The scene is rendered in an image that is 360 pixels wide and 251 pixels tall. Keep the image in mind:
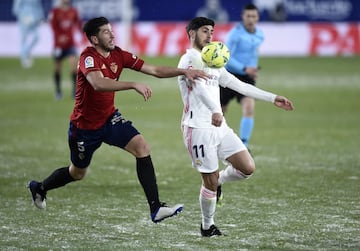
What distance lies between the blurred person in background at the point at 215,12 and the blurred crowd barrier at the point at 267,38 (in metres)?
1.44

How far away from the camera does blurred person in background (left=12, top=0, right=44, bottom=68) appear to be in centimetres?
3234

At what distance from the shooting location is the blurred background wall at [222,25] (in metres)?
33.9

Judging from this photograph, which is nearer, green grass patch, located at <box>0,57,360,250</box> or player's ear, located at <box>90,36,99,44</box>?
green grass patch, located at <box>0,57,360,250</box>

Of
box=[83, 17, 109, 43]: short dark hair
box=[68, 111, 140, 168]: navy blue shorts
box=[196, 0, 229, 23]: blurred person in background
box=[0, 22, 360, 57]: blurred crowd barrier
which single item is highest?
box=[83, 17, 109, 43]: short dark hair

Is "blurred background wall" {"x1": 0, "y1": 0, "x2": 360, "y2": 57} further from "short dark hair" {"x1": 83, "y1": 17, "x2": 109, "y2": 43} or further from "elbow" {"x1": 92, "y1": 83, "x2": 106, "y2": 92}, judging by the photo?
"elbow" {"x1": 92, "y1": 83, "x2": 106, "y2": 92}

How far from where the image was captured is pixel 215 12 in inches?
1421

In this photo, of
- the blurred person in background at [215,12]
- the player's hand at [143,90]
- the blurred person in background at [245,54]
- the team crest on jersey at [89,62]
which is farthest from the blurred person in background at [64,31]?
the player's hand at [143,90]

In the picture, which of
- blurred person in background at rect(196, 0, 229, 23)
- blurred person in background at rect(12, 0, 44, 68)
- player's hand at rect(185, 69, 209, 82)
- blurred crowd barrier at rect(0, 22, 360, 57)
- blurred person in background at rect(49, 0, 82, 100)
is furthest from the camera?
blurred person in background at rect(196, 0, 229, 23)

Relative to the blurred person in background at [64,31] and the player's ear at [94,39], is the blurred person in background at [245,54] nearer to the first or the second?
the player's ear at [94,39]

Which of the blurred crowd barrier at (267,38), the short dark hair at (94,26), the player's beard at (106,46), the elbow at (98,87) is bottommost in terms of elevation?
the blurred crowd barrier at (267,38)

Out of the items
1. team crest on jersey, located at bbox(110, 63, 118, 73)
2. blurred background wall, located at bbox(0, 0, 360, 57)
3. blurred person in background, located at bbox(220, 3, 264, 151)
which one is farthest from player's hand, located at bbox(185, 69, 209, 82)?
blurred background wall, located at bbox(0, 0, 360, 57)

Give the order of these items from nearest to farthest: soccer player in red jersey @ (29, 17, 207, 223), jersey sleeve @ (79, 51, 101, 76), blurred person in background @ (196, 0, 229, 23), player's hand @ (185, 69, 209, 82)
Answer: player's hand @ (185, 69, 209, 82) → jersey sleeve @ (79, 51, 101, 76) → soccer player in red jersey @ (29, 17, 207, 223) → blurred person in background @ (196, 0, 229, 23)

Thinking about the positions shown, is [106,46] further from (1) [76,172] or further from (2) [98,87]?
(1) [76,172]

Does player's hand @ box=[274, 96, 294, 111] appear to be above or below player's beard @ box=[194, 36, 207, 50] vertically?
below
